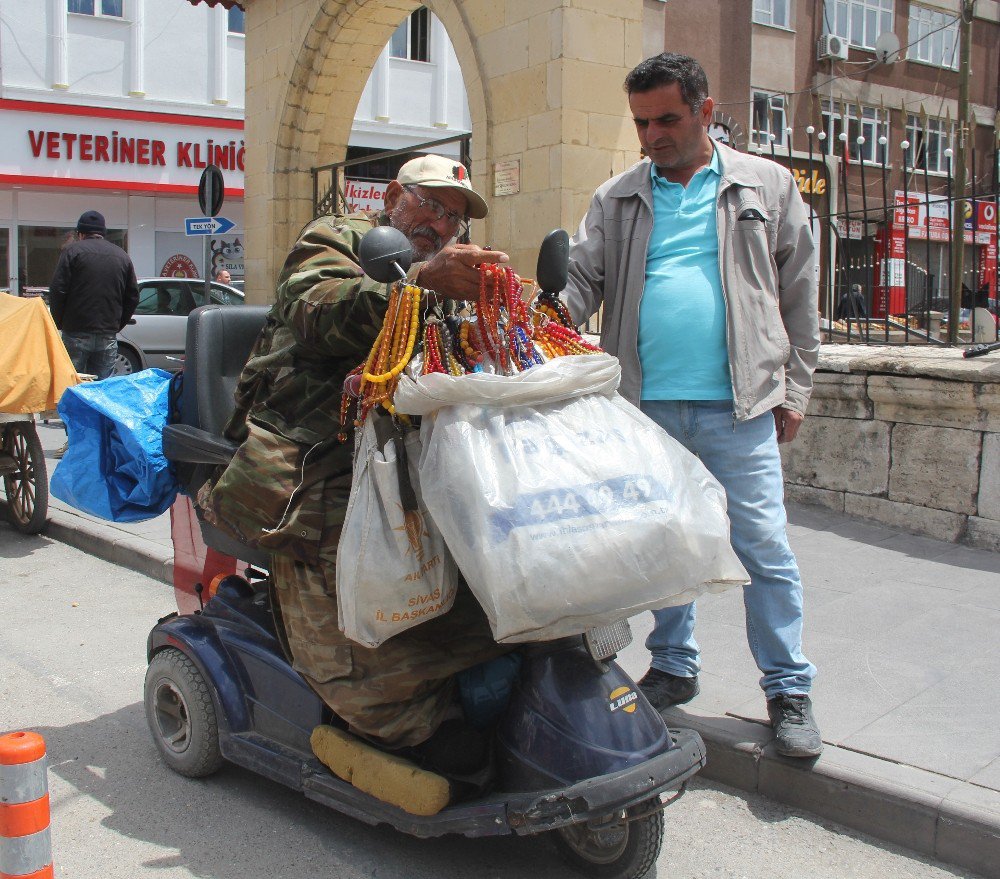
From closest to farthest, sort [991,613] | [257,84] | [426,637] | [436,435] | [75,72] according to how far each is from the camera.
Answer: [436,435]
[426,637]
[991,613]
[257,84]
[75,72]

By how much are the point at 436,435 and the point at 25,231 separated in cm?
2113

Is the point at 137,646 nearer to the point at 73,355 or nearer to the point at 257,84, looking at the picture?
the point at 73,355

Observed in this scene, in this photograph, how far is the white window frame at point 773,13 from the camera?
23.7 meters

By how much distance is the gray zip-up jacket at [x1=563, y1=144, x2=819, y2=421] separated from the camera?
3062 mm

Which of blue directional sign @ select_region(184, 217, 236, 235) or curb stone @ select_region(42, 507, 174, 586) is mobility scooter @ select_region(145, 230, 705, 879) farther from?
blue directional sign @ select_region(184, 217, 236, 235)

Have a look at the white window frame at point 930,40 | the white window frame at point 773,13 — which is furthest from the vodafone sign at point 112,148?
the white window frame at point 930,40

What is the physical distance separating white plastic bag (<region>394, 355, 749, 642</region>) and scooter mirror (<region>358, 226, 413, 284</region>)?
0.23 metres

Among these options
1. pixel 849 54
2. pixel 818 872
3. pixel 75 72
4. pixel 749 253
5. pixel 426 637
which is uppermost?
pixel 849 54

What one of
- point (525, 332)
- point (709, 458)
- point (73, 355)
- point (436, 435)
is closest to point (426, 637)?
point (436, 435)

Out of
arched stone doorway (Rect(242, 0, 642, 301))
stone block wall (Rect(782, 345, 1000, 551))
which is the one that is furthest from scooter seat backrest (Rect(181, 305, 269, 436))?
arched stone doorway (Rect(242, 0, 642, 301))

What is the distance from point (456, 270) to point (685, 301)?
1.05 m

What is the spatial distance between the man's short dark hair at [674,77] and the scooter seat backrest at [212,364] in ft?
4.59

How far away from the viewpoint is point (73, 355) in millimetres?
9055

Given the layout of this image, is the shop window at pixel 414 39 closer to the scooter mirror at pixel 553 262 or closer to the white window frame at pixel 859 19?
the white window frame at pixel 859 19
